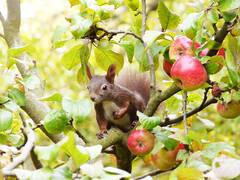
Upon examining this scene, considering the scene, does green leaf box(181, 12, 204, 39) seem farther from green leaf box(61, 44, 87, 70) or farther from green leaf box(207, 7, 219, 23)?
green leaf box(61, 44, 87, 70)

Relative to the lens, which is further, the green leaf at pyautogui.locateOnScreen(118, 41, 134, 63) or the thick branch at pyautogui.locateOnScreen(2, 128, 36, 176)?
the green leaf at pyautogui.locateOnScreen(118, 41, 134, 63)

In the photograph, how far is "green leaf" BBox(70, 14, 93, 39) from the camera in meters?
0.93

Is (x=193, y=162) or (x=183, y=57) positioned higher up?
(x=183, y=57)

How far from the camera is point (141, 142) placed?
1.00 m

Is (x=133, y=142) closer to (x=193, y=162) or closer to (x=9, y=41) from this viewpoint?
(x=193, y=162)

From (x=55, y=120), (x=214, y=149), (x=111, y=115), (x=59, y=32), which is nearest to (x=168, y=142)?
(x=214, y=149)

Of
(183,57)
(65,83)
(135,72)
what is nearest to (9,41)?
(135,72)

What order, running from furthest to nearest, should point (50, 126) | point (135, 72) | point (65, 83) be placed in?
point (65, 83), point (135, 72), point (50, 126)

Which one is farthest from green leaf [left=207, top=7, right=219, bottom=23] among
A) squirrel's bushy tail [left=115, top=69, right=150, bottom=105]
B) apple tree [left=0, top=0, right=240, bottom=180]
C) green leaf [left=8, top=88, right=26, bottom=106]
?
squirrel's bushy tail [left=115, top=69, right=150, bottom=105]

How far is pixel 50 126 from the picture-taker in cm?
93

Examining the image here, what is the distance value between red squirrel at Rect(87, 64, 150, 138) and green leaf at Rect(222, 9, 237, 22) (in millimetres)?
740

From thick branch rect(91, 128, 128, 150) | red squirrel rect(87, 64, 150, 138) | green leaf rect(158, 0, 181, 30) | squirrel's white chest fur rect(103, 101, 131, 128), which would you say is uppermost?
green leaf rect(158, 0, 181, 30)

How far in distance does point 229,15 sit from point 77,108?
402 mm

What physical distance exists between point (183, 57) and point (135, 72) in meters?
1.01
